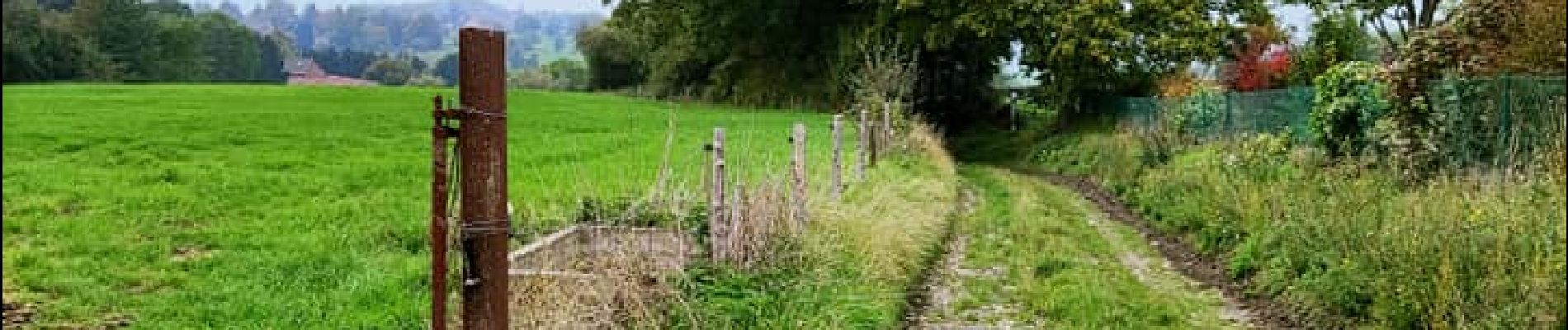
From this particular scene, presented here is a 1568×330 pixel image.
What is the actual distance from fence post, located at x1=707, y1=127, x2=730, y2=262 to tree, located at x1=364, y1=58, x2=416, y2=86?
2720 centimetres

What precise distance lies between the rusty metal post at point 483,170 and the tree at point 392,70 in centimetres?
3165

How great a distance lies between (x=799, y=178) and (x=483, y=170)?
6762mm

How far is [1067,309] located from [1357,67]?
7942 mm

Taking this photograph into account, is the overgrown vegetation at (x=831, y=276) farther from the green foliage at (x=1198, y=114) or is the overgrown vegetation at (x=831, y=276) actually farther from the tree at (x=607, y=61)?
the tree at (x=607, y=61)

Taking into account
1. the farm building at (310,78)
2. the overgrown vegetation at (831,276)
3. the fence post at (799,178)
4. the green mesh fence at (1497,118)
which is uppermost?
the farm building at (310,78)

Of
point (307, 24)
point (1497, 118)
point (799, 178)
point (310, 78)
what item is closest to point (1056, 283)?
point (799, 178)

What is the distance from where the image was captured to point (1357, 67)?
52.6 ft

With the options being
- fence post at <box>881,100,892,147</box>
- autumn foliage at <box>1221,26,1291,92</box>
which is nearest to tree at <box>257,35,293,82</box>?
fence post at <box>881,100,892,147</box>

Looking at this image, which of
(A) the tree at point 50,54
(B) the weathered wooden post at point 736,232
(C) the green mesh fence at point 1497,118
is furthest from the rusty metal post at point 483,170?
(A) the tree at point 50,54

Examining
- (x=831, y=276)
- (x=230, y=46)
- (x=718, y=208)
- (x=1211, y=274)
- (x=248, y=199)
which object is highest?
(x=230, y=46)

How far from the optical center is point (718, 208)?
349 inches

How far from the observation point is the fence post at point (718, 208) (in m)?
8.73

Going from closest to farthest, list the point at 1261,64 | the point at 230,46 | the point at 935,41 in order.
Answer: the point at 935,41, the point at 230,46, the point at 1261,64

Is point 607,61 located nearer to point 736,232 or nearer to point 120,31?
point 120,31
